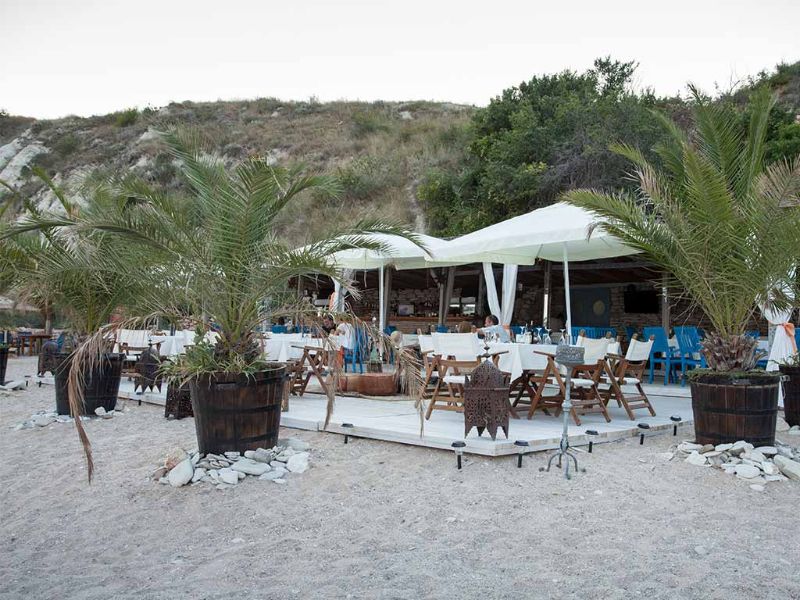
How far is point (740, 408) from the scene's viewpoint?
483cm

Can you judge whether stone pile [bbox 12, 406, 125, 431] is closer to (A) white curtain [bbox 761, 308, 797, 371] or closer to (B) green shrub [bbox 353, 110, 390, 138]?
(A) white curtain [bbox 761, 308, 797, 371]

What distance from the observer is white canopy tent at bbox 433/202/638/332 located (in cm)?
760

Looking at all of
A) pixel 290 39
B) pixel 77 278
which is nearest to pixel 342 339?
pixel 77 278

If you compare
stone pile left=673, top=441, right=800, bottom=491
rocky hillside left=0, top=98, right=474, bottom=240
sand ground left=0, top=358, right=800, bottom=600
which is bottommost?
sand ground left=0, top=358, right=800, bottom=600

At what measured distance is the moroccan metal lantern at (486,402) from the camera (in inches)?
190

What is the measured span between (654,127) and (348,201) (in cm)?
1073

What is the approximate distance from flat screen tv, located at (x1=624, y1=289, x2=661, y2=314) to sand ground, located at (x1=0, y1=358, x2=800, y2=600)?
30.8ft

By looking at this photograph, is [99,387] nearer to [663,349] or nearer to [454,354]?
[454,354]

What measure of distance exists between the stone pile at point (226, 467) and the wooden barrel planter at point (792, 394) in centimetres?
433

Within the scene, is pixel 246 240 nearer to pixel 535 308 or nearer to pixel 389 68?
pixel 535 308

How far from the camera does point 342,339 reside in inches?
376

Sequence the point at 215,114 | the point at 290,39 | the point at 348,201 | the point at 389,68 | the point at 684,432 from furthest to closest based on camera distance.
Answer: the point at 215,114
the point at 389,68
the point at 348,201
the point at 290,39
the point at 684,432

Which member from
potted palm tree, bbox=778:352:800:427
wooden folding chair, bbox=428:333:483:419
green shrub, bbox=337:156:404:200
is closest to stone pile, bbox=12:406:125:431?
wooden folding chair, bbox=428:333:483:419

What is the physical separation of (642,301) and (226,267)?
1159 cm
